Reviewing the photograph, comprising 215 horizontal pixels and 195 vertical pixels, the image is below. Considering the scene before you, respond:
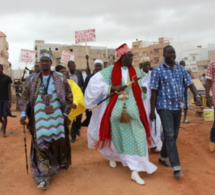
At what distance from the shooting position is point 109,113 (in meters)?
4.43

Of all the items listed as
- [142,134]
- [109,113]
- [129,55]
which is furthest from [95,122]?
[129,55]

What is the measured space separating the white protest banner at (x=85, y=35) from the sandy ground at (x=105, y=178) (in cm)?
577

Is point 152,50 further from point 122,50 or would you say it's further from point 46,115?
point 46,115

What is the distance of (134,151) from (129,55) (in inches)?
63.6

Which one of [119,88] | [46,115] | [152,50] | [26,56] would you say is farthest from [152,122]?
[152,50]

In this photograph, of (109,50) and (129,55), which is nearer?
(129,55)

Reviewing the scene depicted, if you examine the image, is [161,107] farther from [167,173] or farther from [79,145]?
[79,145]

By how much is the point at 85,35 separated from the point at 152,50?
51.4m

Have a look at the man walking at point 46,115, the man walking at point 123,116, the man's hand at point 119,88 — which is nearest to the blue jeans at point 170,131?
the man walking at point 123,116

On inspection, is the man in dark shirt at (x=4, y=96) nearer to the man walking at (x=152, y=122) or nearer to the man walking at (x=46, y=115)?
the man walking at (x=46, y=115)

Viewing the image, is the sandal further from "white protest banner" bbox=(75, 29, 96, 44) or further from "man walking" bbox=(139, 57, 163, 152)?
"white protest banner" bbox=(75, 29, 96, 44)

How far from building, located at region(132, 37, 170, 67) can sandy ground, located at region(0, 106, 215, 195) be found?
5299 cm

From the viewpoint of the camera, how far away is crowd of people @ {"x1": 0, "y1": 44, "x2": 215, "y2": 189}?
4094 millimetres

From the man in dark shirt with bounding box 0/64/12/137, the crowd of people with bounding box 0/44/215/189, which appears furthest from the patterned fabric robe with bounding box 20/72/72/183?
the man in dark shirt with bounding box 0/64/12/137
